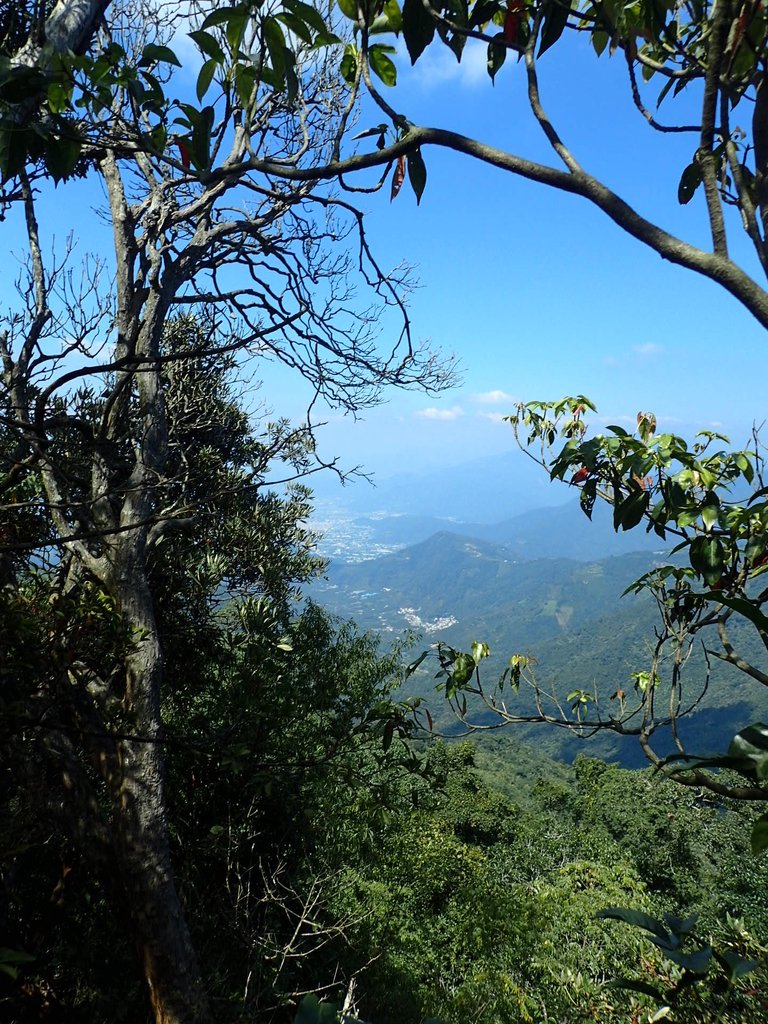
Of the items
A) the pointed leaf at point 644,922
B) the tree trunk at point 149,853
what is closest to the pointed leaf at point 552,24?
the pointed leaf at point 644,922

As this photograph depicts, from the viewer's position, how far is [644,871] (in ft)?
91.9

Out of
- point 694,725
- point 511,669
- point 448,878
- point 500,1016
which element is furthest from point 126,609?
point 694,725

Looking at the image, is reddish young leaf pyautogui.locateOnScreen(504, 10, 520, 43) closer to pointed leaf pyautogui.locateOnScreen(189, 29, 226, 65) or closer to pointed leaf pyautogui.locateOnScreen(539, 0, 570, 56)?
pointed leaf pyautogui.locateOnScreen(539, 0, 570, 56)

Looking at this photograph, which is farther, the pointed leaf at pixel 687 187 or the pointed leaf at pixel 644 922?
the pointed leaf at pixel 687 187

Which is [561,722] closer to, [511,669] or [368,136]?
[511,669]

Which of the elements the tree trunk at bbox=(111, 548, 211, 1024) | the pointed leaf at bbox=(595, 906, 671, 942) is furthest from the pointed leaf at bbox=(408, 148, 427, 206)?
the tree trunk at bbox=(111, 548, 211, 1024)

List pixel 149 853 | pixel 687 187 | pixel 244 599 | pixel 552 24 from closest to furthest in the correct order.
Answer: pixel 552 24 < pixel 687 187 < pixel 149 853 < pixel 244 599

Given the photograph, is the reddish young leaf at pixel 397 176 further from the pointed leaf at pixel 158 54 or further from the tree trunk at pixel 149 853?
the tree trunk at pixel 149 853

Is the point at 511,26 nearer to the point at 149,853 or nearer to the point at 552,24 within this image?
the point at 552,24

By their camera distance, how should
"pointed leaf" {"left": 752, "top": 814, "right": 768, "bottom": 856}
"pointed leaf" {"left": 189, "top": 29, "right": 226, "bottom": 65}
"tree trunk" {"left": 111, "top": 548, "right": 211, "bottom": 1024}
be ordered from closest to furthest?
"pointed leaf" {"left": 752, "top": 814, "right": 768, "bottom": 856} → "pointed leaf" {"left": 189, "top": 29, "right": 226, "bottom": 65} → "tree trunk" {"left": 111, "top": 548, "right": 211, "bottom": 1024}

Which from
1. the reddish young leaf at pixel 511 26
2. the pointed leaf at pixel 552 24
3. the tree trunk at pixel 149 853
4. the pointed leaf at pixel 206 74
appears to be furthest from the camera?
the tree trunk at pixel 149 853

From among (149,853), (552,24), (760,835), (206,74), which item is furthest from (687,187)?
(149,853)

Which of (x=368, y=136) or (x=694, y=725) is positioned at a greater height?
(x=368, y=136)

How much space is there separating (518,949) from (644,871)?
56.9ft
